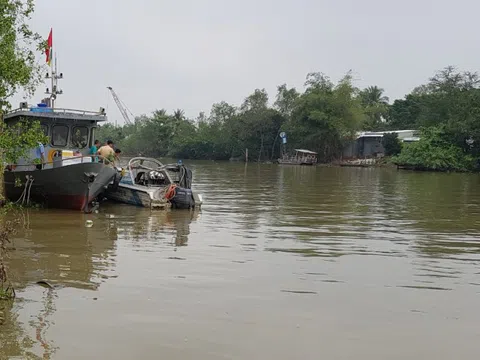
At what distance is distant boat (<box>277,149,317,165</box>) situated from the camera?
57469mm

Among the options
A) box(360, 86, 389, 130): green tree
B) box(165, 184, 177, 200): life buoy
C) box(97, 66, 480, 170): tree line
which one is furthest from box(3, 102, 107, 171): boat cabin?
box(360, 86, 389, 130): green tree

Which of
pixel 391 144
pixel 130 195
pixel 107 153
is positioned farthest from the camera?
pixel 391 144

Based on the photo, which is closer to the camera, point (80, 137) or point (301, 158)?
point (80, 137)

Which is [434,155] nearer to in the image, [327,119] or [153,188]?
[327,119]

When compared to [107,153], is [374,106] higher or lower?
higher

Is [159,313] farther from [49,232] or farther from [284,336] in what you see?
[49,232]

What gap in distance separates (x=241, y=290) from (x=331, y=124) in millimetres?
51853

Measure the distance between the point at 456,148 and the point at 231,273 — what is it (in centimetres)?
4528

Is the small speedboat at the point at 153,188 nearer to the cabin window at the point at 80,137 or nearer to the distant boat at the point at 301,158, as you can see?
the cabin window at the point at 80,137

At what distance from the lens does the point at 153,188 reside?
15.1 metres

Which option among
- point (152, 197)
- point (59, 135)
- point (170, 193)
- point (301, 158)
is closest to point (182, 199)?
point (170, 193)

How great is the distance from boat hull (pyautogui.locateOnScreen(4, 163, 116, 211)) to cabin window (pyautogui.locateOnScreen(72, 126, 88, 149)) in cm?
188

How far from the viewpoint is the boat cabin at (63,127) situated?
14453 mm

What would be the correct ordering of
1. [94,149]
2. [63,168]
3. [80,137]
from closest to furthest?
[63,168] → [94,149] → [80,137]
